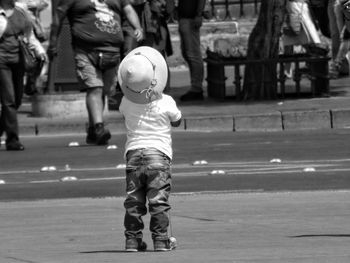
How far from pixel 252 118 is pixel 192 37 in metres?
3.17

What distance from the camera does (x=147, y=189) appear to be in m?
8.98

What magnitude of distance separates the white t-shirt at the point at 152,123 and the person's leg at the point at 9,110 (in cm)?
789

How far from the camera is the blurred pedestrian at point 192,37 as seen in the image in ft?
69.9

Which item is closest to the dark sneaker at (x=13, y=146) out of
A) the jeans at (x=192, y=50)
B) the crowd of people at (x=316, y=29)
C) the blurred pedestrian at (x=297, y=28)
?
the jeans at (x=192, y=50)

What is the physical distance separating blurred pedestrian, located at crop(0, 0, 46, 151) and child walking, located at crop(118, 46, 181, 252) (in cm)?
775

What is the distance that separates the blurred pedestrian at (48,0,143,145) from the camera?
55.3 feet

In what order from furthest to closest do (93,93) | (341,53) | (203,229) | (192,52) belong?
1. (341,53)
2. (192,52)
3. (93,93)
4. (203,229)

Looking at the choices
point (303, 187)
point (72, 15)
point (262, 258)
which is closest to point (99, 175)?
point (303, 187)

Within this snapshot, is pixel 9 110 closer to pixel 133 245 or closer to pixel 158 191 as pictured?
pixel 158 191

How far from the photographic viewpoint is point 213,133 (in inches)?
722

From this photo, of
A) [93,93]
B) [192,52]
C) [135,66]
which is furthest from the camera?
[192,52]

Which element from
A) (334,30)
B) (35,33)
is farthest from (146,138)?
(334,30)

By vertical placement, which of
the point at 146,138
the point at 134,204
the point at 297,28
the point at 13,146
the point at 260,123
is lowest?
the point at 297,28

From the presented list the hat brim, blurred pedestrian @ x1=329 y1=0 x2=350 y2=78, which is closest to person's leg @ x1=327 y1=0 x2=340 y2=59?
blurred pedestrian @ x1=329 y1=0 x2=350 y2=78
